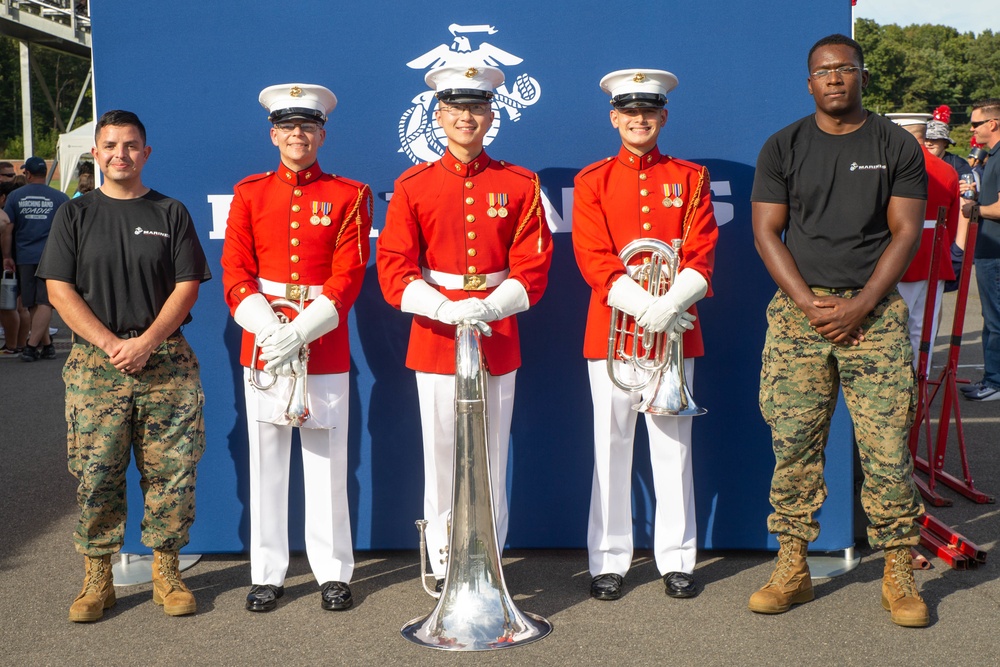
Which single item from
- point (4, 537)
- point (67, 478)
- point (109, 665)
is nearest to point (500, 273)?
point (109, 665)

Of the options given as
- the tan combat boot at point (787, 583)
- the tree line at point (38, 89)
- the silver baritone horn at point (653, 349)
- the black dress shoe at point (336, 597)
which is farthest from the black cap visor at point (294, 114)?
the tree line at point (38, 89)

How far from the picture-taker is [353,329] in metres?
4.91

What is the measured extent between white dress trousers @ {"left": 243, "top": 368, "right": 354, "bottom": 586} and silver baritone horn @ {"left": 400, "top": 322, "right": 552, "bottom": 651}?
2.25ft

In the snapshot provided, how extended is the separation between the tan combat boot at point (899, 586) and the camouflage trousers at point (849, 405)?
0.22 ft

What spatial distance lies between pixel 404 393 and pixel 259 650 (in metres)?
1.46

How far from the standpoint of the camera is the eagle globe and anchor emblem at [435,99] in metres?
4.79

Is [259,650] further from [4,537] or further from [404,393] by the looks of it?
[4,537]

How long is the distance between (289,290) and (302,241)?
0.69ft

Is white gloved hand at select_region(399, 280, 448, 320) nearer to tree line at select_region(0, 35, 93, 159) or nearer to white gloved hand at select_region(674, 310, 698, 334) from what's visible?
white gloved hand at select_region(674, 310, 698, 334)

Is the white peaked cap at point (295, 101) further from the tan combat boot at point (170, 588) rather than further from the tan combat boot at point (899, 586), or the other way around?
the tan combat boot at point (899, 586)

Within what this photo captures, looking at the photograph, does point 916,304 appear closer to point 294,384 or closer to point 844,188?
point 844,188

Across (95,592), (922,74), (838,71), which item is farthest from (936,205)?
(922,74)

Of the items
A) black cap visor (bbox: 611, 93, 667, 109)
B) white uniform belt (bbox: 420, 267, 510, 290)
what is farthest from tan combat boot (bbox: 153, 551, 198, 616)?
black cap visor (bbox: 611, 93, 667, 109)

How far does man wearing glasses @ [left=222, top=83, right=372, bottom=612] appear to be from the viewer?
4.32m
